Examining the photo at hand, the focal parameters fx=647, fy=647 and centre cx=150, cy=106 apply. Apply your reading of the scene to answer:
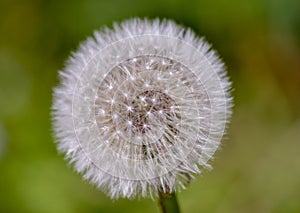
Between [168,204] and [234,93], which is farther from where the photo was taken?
[234,93]

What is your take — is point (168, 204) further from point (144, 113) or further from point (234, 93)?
point (234, 93)

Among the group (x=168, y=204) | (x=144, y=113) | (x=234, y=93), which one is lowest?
(x=168, y=204)

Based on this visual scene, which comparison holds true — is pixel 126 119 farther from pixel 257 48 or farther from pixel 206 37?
pixel 257 48

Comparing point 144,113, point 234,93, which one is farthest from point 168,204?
point 234,93

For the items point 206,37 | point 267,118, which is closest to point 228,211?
point 267,118

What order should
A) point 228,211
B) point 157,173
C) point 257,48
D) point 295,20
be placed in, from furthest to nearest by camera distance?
point 257,48, point 295,20, point 228,211, point 157,173

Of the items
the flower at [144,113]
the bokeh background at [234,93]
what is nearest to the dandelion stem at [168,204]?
the flower at [144,113]

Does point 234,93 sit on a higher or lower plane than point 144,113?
higher
